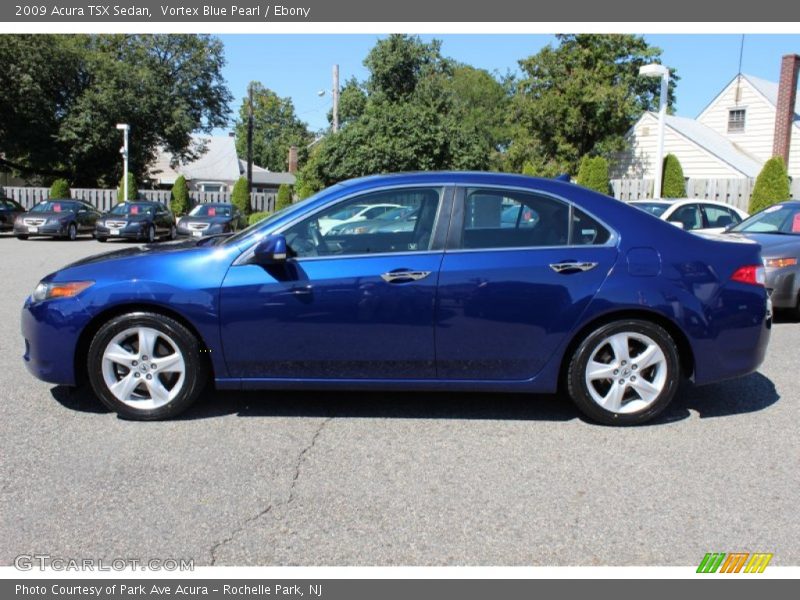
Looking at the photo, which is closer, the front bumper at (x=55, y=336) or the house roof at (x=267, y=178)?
the front bumper at (x=55, y=336)

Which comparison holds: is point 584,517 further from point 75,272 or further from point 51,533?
point 75,272

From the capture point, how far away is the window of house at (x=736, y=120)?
110 feet

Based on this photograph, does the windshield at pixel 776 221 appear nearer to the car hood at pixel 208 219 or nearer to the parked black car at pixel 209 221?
the parked black car at pixel 209 221

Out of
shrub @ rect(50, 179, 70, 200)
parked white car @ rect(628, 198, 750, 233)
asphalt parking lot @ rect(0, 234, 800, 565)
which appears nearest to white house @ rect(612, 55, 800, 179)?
parked white car @ rect(628, 198, 750, 233)

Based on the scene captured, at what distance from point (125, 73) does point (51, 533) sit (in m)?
42.8

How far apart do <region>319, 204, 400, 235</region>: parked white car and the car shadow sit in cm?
131

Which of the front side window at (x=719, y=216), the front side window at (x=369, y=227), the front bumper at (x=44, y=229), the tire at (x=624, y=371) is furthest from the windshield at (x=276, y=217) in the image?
the front bumper at (x=44, y=229)

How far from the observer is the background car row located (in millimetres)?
23047

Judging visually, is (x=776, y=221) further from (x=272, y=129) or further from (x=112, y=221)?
(x=272, y=129)

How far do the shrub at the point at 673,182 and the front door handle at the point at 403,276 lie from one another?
64.4 ft

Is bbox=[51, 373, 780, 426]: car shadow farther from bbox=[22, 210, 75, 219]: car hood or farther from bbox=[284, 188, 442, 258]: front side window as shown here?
bbox=[22, 210, 75, 219]: car hood

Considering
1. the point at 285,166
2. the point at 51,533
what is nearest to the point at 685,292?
the point at 51,533

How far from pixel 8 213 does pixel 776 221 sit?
78.7ft

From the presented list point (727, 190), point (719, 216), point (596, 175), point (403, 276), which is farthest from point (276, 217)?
point (596, 175)
